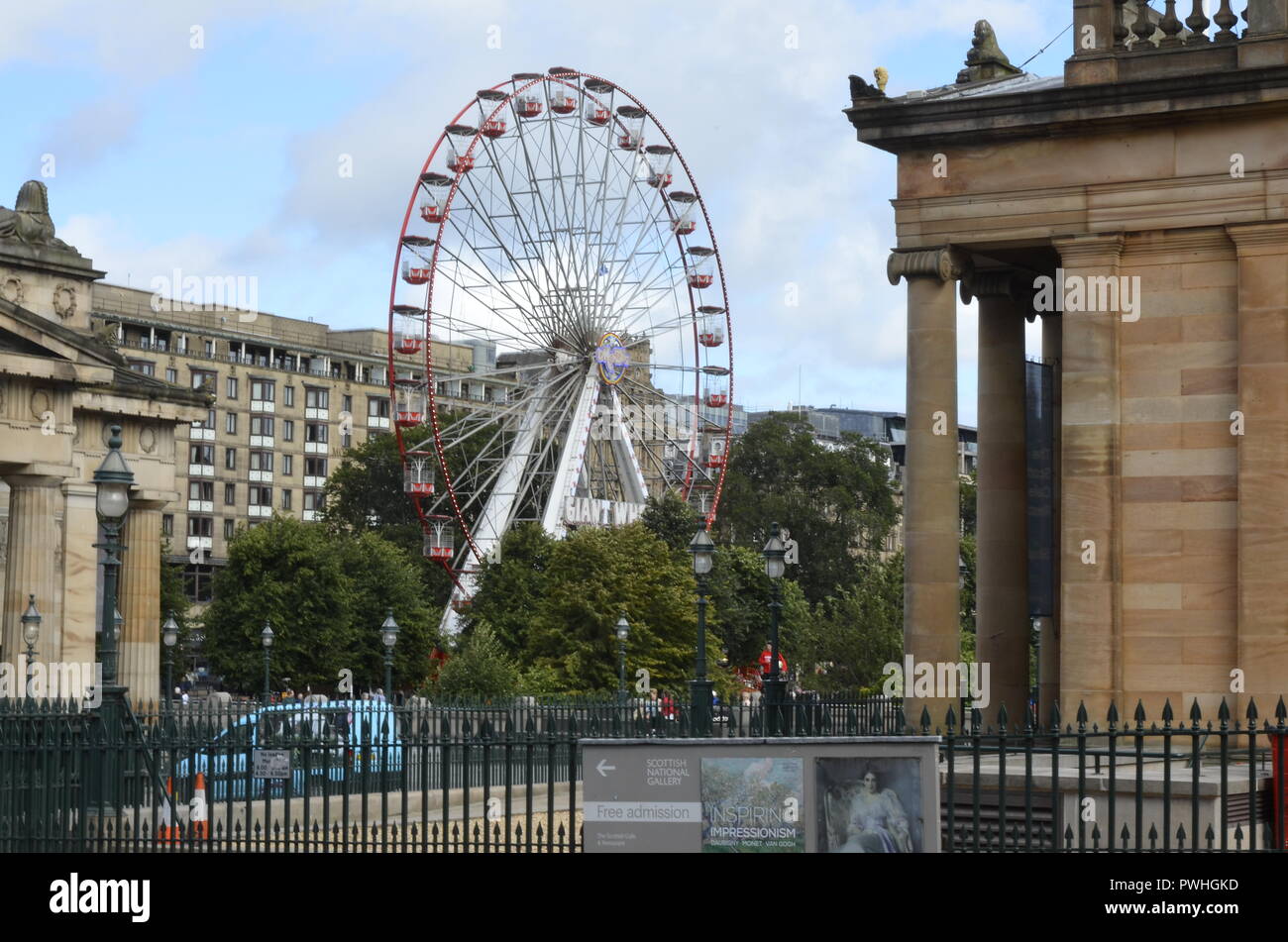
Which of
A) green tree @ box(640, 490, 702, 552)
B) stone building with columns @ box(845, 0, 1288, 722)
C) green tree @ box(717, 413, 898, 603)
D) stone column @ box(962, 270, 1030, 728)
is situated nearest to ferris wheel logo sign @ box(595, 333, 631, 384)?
green tree @ box(640, 490, 702, 552)

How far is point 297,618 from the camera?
85125 mm

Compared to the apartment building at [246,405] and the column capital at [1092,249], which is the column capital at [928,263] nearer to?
the column capital at [1092,249]

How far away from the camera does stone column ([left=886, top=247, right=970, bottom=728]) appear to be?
26.7 meters

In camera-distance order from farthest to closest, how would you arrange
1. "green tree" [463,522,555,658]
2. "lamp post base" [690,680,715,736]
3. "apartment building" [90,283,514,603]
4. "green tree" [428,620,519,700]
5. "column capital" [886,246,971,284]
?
"apartment building" [90,283,514,603] → "green tree" [463,522,555,658] → "green tree" [428,620,519,700] → "column capital" [886,246,971,284] → "lamp post base" [690,680,715,736]

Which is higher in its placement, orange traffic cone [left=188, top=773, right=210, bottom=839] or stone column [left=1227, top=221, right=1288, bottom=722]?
stone column [left=1227, top=221, right=1288, bottom=722]

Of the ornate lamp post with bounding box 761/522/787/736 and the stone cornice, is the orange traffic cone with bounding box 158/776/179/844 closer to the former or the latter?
the ornate lamp post with bounding box 761/522/787/736

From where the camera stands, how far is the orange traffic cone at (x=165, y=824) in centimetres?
1938

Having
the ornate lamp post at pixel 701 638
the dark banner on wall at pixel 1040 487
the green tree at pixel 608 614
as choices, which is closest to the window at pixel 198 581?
the green tree at pixel 608 614

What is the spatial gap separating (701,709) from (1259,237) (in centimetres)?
938

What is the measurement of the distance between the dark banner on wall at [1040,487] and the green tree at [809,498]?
9423 cm

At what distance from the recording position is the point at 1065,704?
25.6m

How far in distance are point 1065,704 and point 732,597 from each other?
72759 millimetres

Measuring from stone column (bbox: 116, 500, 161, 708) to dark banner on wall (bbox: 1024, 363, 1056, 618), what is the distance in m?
36.2
